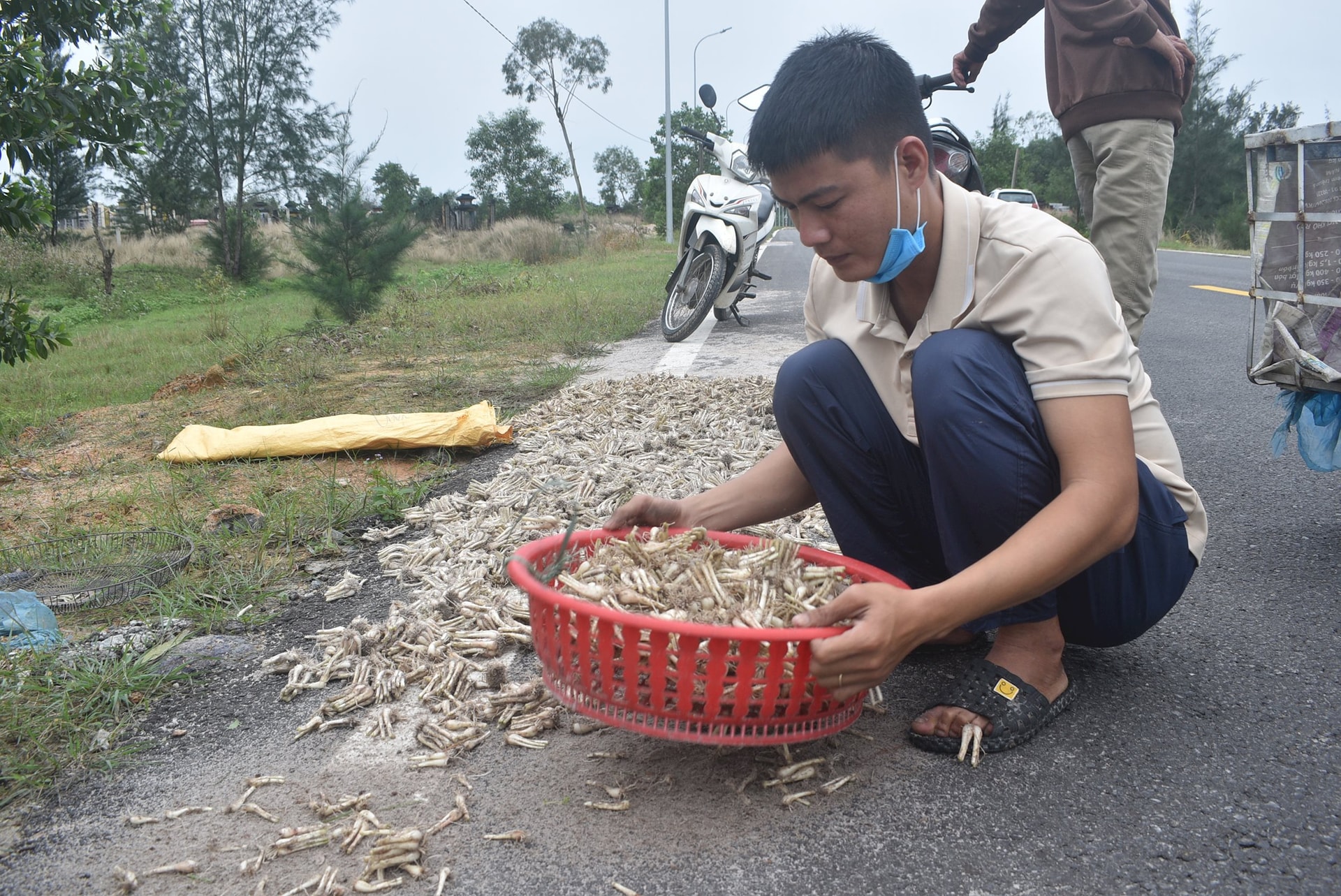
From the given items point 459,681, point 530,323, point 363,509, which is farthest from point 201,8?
point 459,681

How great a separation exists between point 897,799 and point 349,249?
935 cm

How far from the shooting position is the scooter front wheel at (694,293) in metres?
7.44

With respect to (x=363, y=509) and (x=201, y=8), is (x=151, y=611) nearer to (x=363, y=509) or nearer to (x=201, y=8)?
(x=363, y=509)

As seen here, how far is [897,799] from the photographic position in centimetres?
174

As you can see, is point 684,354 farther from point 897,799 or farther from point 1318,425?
point 897,799

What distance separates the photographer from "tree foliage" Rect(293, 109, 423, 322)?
9.74m

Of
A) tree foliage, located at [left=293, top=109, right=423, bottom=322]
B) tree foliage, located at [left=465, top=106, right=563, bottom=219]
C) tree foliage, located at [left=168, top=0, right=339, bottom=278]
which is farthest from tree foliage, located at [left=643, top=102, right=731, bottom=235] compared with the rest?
tree foliage, located at [left=293, top=109, right=423, bottom=322]

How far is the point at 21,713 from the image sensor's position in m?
2.12

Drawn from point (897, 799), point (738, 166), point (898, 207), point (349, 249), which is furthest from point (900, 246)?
point (349, 249)

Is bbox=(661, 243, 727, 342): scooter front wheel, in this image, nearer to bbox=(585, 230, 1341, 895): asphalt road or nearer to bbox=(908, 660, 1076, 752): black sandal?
bbox=(585, 230, 1341, 895): asphalt road

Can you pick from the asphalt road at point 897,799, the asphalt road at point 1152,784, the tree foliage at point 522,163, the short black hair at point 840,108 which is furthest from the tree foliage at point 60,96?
the tree foliage at point 522,163

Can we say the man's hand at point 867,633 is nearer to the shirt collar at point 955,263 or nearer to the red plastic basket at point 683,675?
the red plastic basket at point 683,675

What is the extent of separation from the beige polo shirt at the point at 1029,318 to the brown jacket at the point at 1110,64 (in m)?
2.37

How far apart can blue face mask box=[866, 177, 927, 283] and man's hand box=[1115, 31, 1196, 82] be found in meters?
2.57
